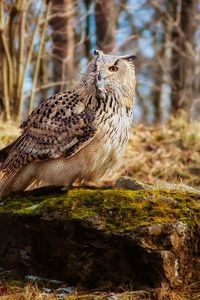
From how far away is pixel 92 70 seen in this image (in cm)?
532

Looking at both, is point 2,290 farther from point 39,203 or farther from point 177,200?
point 177,200

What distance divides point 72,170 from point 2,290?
47.0 inches

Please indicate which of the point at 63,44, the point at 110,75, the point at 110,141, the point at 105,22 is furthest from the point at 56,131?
the point at 105,22

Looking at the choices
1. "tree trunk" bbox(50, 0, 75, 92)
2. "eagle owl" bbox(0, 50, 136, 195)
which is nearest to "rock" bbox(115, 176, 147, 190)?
"eagle owl" bbox(0, 50, 136, 195)

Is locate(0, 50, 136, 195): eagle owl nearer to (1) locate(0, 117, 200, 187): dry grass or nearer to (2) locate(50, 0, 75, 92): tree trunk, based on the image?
(1) locate(0, 117, 200, 187): dry grass

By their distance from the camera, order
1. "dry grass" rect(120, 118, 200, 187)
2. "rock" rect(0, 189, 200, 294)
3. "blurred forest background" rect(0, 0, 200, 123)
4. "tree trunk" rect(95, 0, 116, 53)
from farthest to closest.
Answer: "tree trunk" rect(95, 0, 116, 53)
"blurred forest background" rect(0, 0, 200, 123)
"dry grass" rect(120, 118, 200, 187)
"rock" rect(0, 189, 200, 294)

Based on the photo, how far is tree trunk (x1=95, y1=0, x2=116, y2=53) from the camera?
551 inches

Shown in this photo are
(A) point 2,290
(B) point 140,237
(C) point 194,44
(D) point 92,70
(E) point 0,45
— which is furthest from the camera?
(C) point 194,44

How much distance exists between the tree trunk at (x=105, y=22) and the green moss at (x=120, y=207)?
930 centimetres

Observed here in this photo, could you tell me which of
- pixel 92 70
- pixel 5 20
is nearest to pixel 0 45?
pixel 5 20

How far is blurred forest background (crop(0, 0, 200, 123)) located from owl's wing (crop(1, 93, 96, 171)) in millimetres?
2174

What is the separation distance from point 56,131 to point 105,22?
9.40 meters

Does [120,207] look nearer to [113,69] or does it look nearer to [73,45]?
[113,69]

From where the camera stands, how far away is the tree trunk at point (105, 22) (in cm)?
1399
